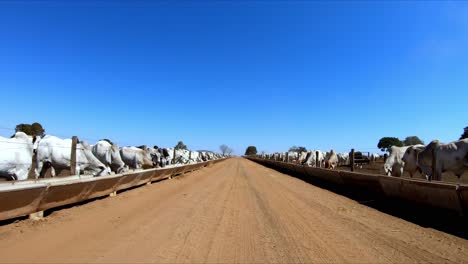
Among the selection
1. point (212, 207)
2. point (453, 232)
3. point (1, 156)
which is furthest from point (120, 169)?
point (453, 232)

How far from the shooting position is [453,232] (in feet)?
23.2

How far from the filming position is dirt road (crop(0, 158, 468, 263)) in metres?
5.25

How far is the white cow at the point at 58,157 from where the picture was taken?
15250mm

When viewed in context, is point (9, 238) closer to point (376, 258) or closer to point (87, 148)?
point (376, 258)

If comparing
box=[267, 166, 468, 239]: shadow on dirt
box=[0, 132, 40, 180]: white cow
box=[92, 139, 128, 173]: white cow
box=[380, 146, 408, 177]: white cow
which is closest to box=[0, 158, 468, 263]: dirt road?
box=[267, 166, 468, 239]: shadow on dirt

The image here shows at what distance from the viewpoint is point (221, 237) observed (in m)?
6.50

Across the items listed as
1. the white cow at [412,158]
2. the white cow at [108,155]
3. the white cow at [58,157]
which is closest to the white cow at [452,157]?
the white cow at [412,158]

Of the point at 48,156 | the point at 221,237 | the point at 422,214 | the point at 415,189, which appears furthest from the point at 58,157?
the point at 422,214

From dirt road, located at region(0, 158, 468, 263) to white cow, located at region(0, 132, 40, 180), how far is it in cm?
523

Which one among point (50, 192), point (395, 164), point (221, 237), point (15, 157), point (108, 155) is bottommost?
point (221, 237)

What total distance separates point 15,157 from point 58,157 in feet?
7.87

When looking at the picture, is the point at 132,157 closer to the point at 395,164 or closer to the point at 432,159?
the point at 395,164

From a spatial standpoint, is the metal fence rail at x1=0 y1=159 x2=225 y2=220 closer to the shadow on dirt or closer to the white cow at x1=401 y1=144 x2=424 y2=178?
the shadow on dirt

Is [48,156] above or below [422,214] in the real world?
above
